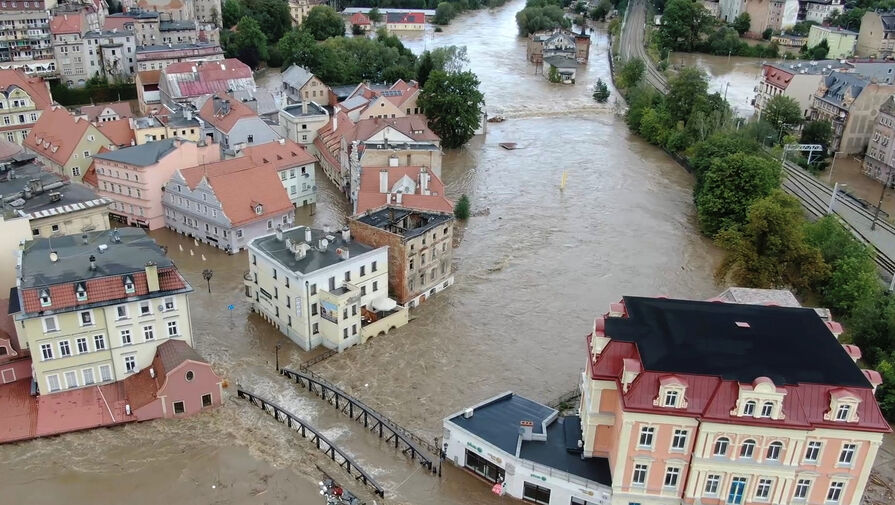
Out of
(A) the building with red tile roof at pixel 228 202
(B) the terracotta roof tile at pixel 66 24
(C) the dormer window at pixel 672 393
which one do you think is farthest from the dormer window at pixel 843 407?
(B) the terracotta roof tile at pixel 66 24

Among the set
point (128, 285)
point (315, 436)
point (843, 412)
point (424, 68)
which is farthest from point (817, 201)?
point (128, 285)

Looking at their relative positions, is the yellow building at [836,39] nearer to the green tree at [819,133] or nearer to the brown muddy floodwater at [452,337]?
the green tree at [819,133]

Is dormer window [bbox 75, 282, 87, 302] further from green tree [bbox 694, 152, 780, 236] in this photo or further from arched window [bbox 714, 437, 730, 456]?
green tree [bbox 694, 152, 780, 236]

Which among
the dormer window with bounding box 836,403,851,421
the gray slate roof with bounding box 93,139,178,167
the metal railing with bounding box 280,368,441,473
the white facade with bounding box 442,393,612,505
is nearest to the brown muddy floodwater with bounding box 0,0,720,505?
the metal railing with bounding box 280,368,441,473

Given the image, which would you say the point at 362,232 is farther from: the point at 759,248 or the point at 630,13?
the point at 630,13

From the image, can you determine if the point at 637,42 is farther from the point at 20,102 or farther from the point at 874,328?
the point at 874,328
